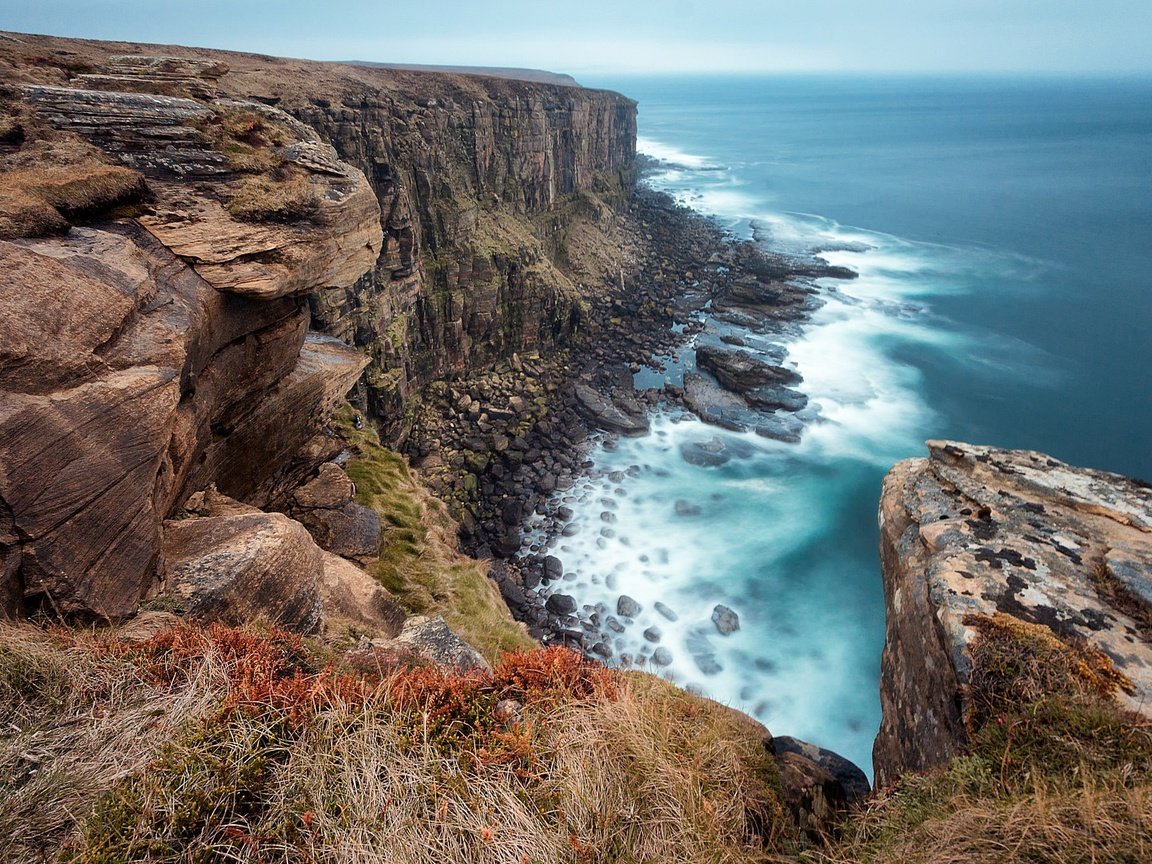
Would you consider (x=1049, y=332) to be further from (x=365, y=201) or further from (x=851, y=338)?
(x=365, y=201)

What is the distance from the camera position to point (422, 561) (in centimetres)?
1447

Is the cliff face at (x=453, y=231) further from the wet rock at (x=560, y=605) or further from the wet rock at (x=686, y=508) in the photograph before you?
the wet rock at (x=686, y=508)

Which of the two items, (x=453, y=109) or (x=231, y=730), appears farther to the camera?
(x=453, y=109)

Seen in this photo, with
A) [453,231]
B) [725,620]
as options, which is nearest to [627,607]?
[725,620]

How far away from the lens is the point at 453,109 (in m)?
43.2

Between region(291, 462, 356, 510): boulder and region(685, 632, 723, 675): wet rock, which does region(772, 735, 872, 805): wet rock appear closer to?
region(291, 462, 356, 510): boulder

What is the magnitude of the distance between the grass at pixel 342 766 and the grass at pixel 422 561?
5.82 m

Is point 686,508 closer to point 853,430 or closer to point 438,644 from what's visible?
point 853,430

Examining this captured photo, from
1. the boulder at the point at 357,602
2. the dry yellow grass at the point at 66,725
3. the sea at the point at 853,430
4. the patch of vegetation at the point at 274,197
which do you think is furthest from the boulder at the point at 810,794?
the patch of vegetation at the point at 274,197

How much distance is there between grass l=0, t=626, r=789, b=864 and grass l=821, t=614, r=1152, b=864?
3.43 feet

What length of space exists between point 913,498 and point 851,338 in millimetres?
47831

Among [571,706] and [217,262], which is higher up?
[217,262]

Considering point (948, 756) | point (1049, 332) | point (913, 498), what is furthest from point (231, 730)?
point (1049, 332)

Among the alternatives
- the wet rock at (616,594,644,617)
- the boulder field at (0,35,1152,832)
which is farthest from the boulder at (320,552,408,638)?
the wet rock at (616,594,644,617)
